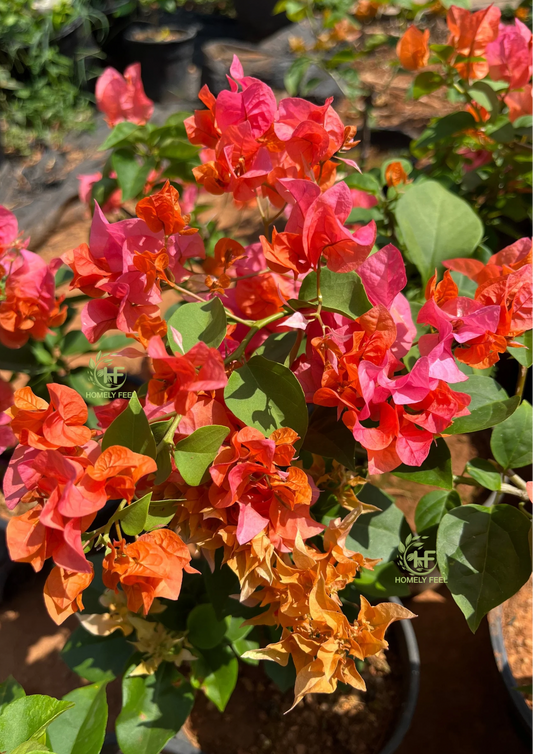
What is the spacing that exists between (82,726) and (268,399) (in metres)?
0.49

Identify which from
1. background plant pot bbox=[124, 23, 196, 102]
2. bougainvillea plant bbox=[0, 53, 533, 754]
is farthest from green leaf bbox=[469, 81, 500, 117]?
background plant pot bbox=[124, 23, 196, 102]

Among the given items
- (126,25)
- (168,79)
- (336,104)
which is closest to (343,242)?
(336,104)

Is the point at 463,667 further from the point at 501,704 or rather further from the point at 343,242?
the point at 343,242

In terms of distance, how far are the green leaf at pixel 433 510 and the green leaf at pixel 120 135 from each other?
68cm

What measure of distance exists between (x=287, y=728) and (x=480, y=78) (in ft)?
3.54

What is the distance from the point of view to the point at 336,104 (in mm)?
2957

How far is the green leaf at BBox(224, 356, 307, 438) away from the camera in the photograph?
0.46 metres

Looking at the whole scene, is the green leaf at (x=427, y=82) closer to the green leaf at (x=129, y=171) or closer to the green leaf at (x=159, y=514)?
the green leaf at (x=129, y=171)

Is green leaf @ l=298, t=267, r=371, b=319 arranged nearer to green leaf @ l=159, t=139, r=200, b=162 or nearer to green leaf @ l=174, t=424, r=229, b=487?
green leaf @ l=174, t=424, r=229, b=487

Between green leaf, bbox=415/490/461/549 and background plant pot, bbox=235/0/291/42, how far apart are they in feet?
12.8

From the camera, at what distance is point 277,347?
0.55 meters

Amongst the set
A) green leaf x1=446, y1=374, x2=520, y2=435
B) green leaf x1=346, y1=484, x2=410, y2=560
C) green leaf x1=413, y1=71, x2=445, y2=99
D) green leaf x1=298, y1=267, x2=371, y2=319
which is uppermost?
green leaf x1=413, y1=71, x2=445, y2=99

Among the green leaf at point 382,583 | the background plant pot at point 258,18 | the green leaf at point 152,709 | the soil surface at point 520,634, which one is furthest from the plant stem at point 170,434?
the background plant pot at point 258,18

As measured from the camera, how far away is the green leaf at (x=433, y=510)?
24.6 inches
